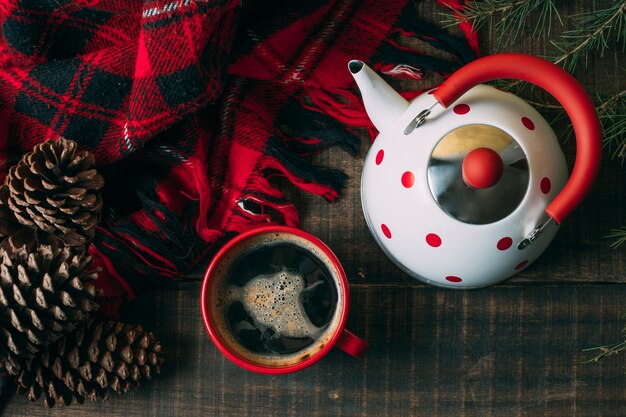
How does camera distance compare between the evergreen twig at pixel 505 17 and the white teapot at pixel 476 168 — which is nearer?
the white teapot at pixel 476 168

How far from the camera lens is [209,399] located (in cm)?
77

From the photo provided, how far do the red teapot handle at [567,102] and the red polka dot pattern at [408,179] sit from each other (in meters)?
0.09

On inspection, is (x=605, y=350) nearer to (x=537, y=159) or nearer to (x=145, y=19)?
(x=537, y=159)

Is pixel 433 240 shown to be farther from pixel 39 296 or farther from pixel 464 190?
pixel 39 296

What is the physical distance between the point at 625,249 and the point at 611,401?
0.56ft

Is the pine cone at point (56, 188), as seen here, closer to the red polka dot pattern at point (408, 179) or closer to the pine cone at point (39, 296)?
the pine cone at point (39, 296)

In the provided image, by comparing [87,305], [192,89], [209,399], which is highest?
[192,89]

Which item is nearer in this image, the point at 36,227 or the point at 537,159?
the point at 537,159

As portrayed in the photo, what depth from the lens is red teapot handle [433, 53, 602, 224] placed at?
1.64ft

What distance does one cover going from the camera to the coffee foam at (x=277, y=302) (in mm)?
738

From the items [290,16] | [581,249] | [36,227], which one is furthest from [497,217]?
[36,227]

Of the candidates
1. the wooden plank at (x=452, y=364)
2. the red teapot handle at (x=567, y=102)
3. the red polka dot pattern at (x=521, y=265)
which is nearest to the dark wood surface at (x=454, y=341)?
the wooden plank at (x=452, y=364)

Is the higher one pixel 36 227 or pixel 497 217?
pixel 497 217

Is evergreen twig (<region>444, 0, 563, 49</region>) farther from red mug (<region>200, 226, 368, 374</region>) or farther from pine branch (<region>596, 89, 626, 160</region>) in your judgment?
red mug (<region>200, 226, 368, 374</region>)
